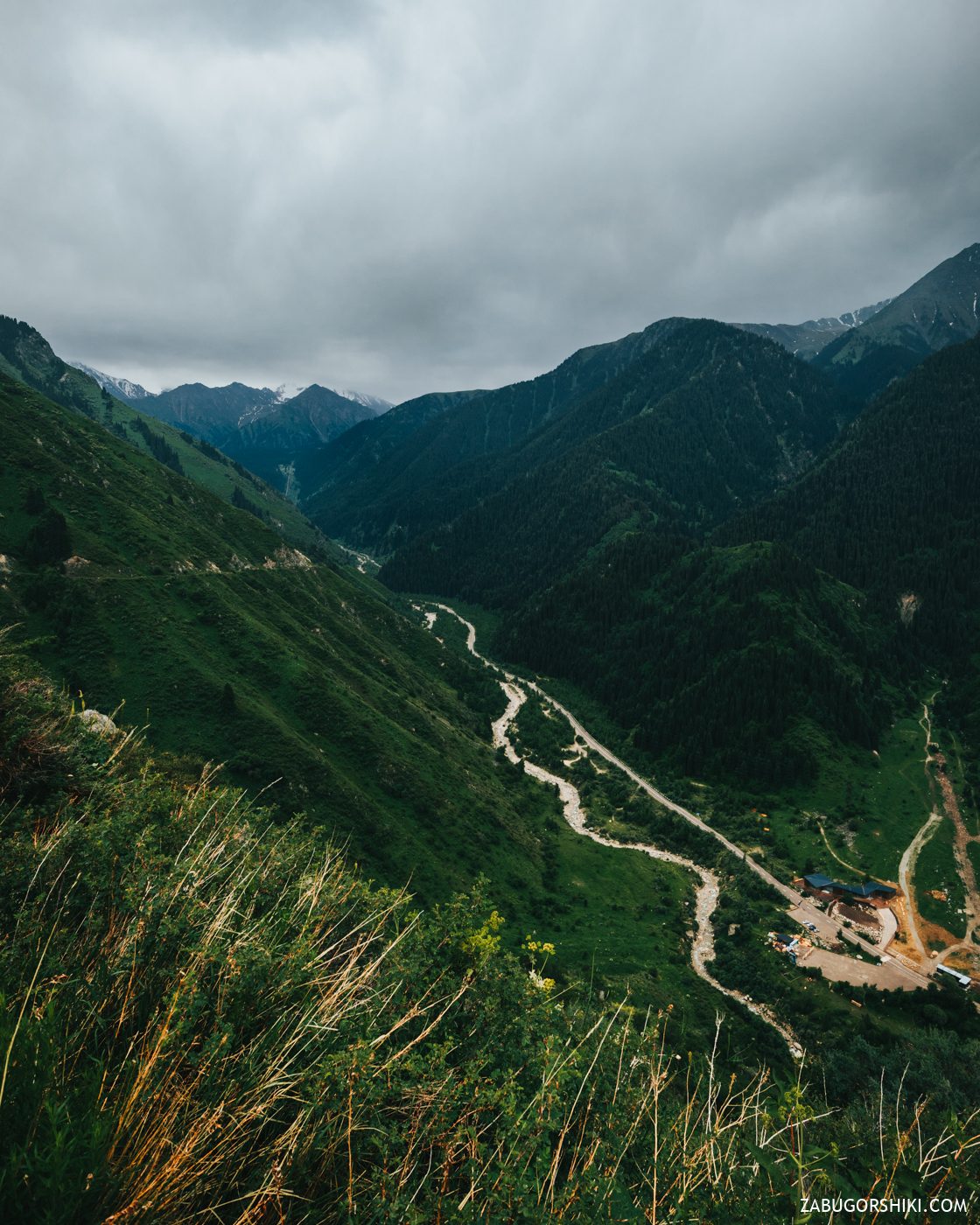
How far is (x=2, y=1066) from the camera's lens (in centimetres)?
467

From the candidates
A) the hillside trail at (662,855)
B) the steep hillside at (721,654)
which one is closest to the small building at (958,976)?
the hillside trail at (662,855)

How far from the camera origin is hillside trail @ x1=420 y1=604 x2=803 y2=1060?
188ft

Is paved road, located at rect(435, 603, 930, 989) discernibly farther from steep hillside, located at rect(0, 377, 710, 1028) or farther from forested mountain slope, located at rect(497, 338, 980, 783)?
steep hillside, located at rect(0, 377, 710, 1028)

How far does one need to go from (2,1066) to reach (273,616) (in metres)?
99.4

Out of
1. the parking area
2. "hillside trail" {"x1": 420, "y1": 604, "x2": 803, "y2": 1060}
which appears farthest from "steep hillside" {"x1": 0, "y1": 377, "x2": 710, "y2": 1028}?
the parking area

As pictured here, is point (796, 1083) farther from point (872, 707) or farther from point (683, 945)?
point (872, 707)

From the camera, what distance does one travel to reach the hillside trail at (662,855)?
57438mm

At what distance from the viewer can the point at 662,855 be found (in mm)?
89750

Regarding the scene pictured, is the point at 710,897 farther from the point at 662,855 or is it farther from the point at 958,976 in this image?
the point at 958,976

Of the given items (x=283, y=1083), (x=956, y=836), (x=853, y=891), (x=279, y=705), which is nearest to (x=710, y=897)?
(x=853, y=891)

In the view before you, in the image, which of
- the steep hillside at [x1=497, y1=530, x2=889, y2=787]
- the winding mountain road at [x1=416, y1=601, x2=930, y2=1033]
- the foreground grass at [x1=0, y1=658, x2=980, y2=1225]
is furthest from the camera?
the steep hillside at [x1=497, y1=530, x2=889, y2=787]

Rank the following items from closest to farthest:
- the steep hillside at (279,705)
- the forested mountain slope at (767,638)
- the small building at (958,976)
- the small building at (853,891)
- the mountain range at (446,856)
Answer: the mountain range at (446,856) → the steep hillside at (279,705) → the small building at (958,976) → the small building at (853,891) → the forested mountain slope at (767,638)

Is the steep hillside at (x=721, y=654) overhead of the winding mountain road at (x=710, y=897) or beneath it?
overhead

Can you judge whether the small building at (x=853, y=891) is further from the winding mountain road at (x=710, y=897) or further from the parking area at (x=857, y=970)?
the parking area at (x=857, y=970)
